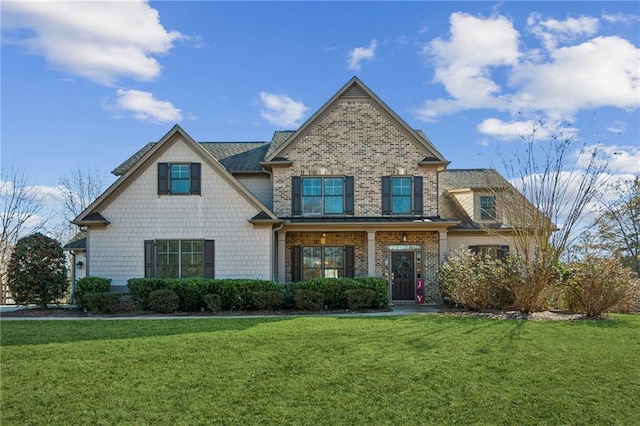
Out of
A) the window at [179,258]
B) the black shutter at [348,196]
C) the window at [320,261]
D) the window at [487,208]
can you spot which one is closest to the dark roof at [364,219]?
the black shutter at [348,196]

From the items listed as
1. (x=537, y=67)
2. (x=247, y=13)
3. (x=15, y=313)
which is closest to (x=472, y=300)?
(x=537, y=67)

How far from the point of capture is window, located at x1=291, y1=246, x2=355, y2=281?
20.2 m

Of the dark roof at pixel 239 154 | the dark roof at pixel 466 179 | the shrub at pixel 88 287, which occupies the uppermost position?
the dark roof at pixel 239 154

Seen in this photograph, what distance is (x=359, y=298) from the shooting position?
643 inches

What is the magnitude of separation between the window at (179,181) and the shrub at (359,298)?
654cm

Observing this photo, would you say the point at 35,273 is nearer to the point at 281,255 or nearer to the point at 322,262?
the point at 281,255

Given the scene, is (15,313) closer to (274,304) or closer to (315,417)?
(274,304)

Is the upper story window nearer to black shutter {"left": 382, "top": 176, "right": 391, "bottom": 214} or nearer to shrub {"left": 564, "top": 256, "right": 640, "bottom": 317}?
black shutter {"left": 382, "top": 176, "right": 391, "bottom": 214}

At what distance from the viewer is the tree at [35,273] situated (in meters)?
16.2

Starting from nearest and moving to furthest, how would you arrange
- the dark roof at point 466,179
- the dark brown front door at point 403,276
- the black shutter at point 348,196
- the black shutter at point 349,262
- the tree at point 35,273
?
the tree at point 35,273 < the black shutter at point 349,262 < the dark brown front door at point 403,276 < the black shutter at point 348,196 < the dark roof at point 466,179

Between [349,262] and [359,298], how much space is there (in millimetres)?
3846

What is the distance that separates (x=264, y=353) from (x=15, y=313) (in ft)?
35.3

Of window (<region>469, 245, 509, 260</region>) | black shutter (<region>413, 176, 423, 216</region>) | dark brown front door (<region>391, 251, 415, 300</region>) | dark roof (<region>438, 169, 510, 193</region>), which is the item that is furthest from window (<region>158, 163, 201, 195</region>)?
dark roof (<region>438, 169, 510, 193</region>)

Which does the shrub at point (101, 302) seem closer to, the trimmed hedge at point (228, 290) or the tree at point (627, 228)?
the trimmed hedge at point (228, 290)
